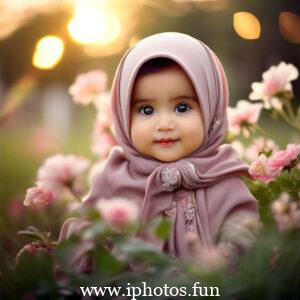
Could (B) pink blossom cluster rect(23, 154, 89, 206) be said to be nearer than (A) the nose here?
No

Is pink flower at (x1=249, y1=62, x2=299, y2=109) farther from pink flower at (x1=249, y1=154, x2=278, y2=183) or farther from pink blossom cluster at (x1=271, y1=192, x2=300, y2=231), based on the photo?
pink blossom cluster at (x1=271, y1=192, x2=300, y2=231)

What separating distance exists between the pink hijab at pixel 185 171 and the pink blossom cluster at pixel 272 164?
0.04 metres

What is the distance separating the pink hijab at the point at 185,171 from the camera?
5.49ft

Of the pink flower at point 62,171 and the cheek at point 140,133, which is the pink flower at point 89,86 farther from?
the cheek at point 140,133

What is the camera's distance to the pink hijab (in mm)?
1672

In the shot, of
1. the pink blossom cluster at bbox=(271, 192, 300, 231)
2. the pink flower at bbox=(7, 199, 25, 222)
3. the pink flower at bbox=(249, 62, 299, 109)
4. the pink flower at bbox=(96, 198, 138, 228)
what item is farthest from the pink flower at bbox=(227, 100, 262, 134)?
the pink flower at bbox=(7, 199, 25, 222)

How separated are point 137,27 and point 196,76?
2.14 metres

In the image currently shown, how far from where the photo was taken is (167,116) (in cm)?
171

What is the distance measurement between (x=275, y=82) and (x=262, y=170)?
44cm

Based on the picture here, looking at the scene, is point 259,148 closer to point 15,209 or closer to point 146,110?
point 146,110

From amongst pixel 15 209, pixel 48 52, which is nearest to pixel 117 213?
pixel 15 209

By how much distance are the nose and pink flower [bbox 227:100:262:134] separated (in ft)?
1.71

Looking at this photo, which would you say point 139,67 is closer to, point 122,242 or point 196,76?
point 196,76

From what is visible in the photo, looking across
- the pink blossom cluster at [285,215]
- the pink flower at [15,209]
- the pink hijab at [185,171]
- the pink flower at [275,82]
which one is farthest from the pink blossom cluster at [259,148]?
the pink flower at [15,209]
